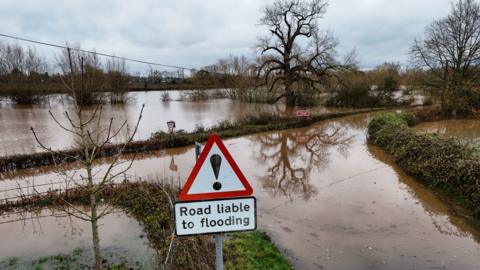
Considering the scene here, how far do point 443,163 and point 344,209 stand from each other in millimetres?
3816

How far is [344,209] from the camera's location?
7.98m

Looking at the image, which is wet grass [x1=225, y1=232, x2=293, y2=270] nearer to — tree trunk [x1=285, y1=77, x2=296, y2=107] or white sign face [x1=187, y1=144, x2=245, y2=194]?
white sign face [x1=187, y1=144, x2=245, y2=194]

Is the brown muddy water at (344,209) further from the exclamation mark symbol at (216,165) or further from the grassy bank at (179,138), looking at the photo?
the exclamation mark symbol at (216,165)

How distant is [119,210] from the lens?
8211 millimetres

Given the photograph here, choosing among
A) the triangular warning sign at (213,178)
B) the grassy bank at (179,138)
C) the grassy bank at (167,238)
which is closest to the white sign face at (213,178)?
the triangular warning sign at (213,178)

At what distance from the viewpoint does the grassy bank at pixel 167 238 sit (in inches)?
199

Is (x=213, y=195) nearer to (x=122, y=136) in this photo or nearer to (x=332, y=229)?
(x=332, y=229)

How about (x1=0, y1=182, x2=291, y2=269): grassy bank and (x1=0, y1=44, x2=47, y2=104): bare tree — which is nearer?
(x1=0, y1=182, x2=291, y2=269): grassy bank

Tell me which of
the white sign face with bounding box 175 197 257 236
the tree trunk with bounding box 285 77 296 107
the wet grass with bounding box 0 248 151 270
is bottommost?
the wet grass with bounding box 0 248 151 270

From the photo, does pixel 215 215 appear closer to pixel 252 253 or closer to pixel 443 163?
pixel 252 253

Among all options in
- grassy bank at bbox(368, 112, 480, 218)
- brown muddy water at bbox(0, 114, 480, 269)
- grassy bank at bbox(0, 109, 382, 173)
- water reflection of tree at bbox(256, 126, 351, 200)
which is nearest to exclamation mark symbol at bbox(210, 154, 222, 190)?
brown muddy water at bbox(0, 114, 480, 269)

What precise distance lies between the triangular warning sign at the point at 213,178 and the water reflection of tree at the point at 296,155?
7235mm

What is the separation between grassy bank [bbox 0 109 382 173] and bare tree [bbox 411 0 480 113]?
25.9 ft

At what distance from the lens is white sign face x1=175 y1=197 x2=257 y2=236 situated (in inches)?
81.4
